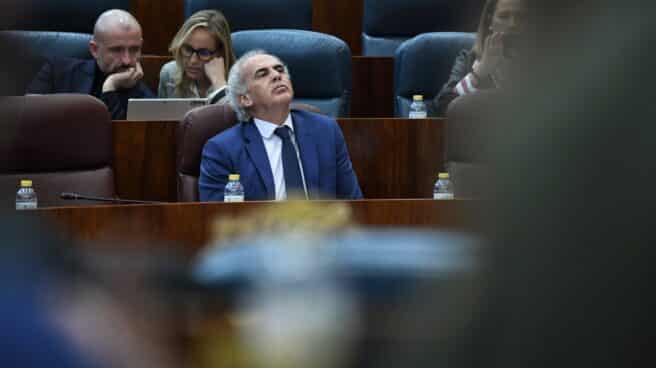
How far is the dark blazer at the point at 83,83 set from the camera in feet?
5.81

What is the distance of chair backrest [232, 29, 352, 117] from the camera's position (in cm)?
190

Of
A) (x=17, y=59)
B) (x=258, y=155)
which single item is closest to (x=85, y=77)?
(x=258, y=155)

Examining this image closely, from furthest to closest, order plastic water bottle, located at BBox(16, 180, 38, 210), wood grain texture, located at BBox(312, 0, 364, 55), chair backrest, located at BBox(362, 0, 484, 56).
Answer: wood grain texture, located at BBox(312, 0, 364, 55)
chair backrest, located at BBox(362, 0, 484, 56)
plastic water bottle, located at BBox(16, 180, 38, 210)

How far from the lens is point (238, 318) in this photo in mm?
212

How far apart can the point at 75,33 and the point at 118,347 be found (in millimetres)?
1883

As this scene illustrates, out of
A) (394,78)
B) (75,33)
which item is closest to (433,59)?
(394,78)

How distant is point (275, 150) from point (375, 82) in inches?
26.8

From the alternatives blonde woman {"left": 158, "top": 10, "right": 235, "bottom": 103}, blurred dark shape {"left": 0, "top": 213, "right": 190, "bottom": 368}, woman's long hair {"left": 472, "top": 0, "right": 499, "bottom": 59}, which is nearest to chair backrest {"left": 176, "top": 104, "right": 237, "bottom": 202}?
blonde woman {"left": 158, "top": 10, "right": 235, "bottom": 103}

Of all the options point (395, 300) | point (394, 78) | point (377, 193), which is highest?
point (395, 300)

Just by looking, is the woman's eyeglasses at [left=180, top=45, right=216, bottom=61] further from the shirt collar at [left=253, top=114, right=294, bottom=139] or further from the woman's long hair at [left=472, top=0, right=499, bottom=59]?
the woman's long hair at [left=472, top=0, right=499, bottom=59]

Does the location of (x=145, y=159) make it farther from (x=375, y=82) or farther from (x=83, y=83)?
(x=375, y=82)

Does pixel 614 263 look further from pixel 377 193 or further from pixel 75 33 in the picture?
pixel 75 33

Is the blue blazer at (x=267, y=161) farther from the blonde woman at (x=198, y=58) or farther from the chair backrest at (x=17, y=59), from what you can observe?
the chair backrest at (x=17, y=59)

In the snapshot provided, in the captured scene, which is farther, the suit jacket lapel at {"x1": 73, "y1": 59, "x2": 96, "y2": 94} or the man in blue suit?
the suit jacket lapel at {"x1": 73, "y1": 59, "x2": 96, "y2": 94}
